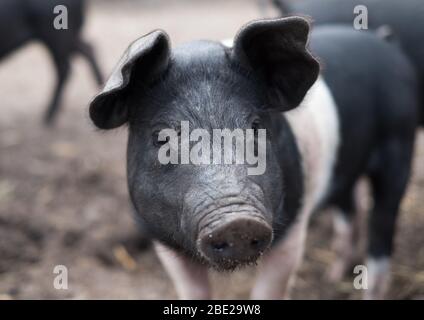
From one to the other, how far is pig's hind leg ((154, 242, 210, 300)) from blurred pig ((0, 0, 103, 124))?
2879 mm

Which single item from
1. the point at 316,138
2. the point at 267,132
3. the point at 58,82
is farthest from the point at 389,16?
the point at 58,82

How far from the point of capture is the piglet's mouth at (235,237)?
73.0 inches

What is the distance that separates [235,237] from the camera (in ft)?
6.16

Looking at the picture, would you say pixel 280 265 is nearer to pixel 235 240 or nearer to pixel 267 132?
pixel 267 132

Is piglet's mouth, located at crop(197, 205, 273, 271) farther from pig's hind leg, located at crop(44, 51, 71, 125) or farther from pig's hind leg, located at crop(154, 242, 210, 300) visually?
pig's hind leg, located at crop(44, 51, 71, 125)

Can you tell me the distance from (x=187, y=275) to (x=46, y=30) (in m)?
3.08

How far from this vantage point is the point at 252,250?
1.95m

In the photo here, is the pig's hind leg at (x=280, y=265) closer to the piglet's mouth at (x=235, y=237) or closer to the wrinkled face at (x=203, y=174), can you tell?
the wrinkled face at (x=203, y=174)

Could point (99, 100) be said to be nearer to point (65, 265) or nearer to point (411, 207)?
point (65, 265)

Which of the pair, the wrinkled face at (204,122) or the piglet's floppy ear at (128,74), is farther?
the piglet's floppy ear at (128,74)

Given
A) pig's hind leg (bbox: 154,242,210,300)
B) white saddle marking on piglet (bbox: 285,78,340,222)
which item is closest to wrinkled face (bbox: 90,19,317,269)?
pig's hind leg (bbox: 154,242,210,300)

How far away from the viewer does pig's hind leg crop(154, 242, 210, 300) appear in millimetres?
2717

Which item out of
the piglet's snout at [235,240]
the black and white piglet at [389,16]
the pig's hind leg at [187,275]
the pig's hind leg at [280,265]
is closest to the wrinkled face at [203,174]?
the piglet's snout at [235,240]
